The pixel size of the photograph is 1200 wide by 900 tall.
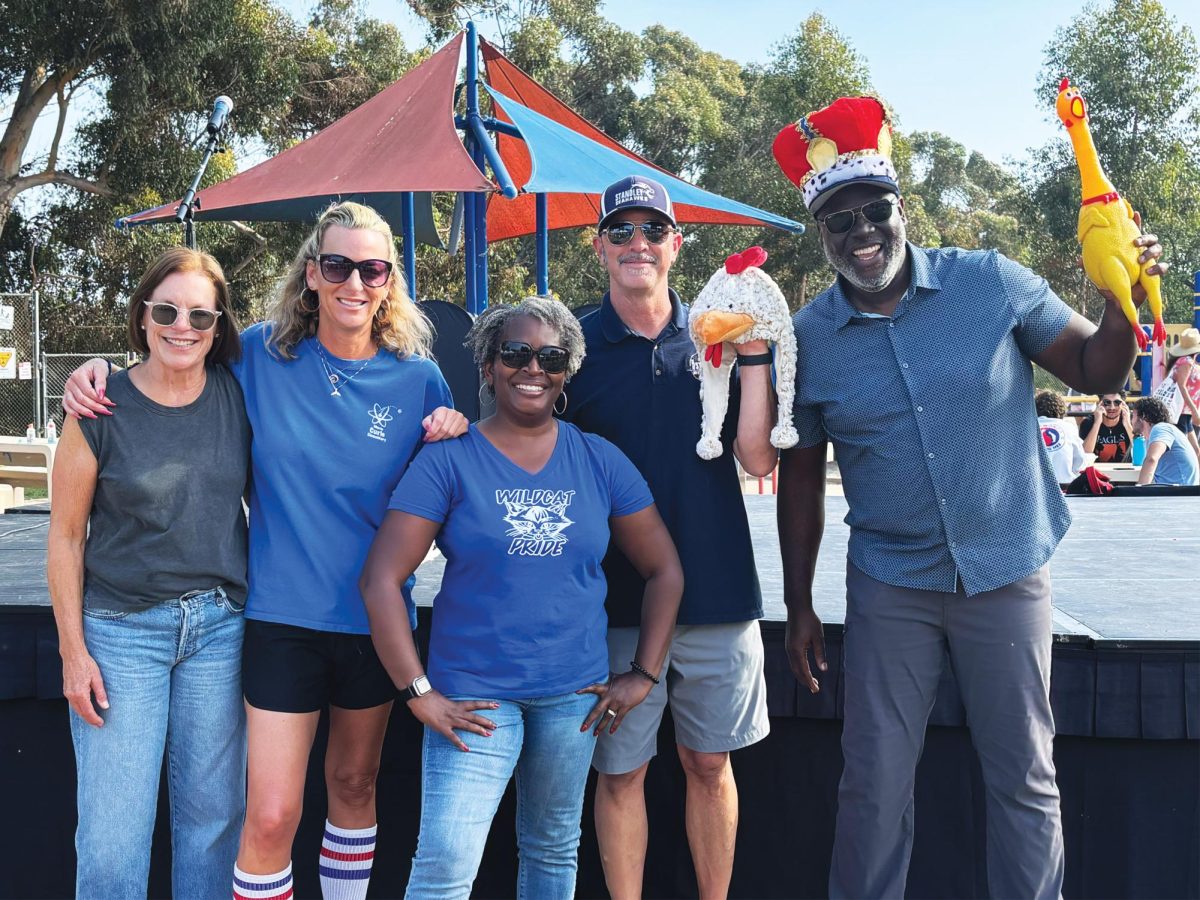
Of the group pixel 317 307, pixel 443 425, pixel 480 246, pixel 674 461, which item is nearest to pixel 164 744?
pixel 443 425

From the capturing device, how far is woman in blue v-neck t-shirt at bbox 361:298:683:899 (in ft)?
6.57

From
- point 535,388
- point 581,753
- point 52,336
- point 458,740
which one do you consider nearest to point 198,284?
point 535,388

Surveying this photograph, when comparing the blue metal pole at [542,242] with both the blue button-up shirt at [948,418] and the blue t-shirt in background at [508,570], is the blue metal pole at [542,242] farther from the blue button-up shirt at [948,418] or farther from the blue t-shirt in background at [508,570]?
the blue t-shirt in background at [508,570]

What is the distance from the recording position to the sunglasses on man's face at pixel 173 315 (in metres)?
2.11

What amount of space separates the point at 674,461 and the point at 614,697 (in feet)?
1.88

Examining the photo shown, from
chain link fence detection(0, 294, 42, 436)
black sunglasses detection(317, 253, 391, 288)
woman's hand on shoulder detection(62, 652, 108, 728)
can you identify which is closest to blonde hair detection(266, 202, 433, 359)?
black sunglasses detection(317, 253, 391, 288)

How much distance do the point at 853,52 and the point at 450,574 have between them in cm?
2274

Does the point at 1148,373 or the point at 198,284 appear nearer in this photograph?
the point at 198,284

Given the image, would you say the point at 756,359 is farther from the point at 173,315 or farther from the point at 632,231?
the point at 173,315

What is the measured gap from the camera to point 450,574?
207 centimetres

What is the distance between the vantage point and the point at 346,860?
2.45 m

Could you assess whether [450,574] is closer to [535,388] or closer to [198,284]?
[535,388]

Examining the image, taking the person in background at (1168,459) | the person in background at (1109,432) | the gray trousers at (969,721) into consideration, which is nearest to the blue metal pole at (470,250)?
the gray trousers at (969,721)

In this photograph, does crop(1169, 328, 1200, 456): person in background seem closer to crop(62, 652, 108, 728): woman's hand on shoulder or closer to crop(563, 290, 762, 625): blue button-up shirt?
crop(563, 290, 762, 625): blue button-up shirt
